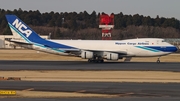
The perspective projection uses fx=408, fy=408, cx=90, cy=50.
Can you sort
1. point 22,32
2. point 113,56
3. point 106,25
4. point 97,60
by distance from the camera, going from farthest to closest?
point 106,25 < point 22,32 < point 97,60 < point 113,56

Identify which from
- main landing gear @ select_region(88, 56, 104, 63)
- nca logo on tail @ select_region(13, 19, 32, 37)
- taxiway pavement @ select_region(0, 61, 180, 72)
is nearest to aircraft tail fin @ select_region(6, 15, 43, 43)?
nca logo on tail @ select_region(13, 19, 32, 37)

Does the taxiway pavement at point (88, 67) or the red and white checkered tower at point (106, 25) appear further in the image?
the red and white checkered tower at point (106, 25)

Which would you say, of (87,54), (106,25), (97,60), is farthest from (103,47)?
(106,25)

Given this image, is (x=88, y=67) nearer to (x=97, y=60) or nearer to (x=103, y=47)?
(x=97, y=60)

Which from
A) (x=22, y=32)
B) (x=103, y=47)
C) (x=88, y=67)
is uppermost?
(x=22, y=32)

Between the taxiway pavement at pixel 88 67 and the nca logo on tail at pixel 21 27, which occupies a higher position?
the nca logo on tail at pixel 21 27

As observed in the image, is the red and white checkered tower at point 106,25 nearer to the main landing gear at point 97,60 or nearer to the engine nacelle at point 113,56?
the main landing gear at point 97,60

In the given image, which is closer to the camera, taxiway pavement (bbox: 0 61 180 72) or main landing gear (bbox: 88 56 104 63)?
taxiway pavement (bbox: 0 61 180 72)

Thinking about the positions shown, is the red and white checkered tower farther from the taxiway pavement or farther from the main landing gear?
the taxiway pavement

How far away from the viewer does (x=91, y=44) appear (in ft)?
174

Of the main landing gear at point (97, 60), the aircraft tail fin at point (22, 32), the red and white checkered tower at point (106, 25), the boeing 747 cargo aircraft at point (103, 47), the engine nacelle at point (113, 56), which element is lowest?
the main landing gear at point (97, 60)

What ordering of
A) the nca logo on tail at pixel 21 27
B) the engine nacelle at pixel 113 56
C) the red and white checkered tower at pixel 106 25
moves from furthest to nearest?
1. the red and white checkered tower at pixel 106 25
2. the nca logo on tail at pixel 21 27
3. the engine nacelle at pixel 113 56

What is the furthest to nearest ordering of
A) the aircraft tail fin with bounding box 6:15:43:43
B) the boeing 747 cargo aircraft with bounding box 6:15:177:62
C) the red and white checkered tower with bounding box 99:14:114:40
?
the red and white checkered tower with bounding box 99:14:114:40 < the aircraft tail fin with bounding box 6:15:43:43 < the boeing 747 cargo aircraft with bounding box 6:15:177:62

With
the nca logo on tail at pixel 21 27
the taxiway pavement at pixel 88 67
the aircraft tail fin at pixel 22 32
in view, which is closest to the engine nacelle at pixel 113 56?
the taxiway pavement at pixel 88 67
